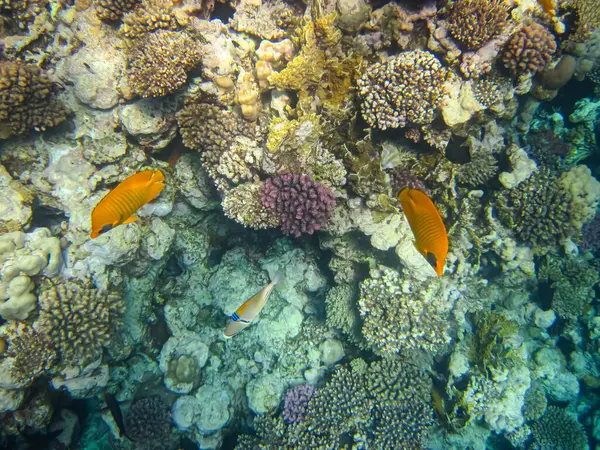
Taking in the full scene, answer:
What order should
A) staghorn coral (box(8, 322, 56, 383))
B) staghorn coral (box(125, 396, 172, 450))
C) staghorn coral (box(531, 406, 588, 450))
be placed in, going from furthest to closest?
staghorn coral (box(531, 406, 588, 450)), staghorn coral (box(125, 396, 172, 450)), staghorn coral (box(8, 322, 56, 383))

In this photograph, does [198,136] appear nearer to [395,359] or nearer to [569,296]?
[395,359]

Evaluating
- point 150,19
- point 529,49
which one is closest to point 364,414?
point 529,49

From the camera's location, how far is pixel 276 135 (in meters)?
3.62

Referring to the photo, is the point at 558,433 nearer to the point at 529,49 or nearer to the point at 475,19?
the point at 529,49

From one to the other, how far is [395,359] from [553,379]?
428 centimetres

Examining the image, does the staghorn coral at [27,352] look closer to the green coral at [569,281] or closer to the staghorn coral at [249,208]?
the staghorn coral at [249,208]

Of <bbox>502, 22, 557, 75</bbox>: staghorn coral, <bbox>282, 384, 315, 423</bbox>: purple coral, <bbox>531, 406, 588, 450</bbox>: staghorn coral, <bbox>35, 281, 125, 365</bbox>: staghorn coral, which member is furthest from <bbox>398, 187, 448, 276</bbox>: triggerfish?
<bbox>531, 406, 588, 450</bbox>: staghorn coral

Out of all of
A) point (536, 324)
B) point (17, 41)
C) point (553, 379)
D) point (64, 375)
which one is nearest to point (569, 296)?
point (536, 324)

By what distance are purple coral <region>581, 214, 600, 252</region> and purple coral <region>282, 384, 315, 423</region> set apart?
581cm

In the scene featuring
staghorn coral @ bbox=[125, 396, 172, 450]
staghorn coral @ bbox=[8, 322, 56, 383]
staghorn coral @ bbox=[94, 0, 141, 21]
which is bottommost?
staghorn coral @ bbox=[125, 396, 172, 450]

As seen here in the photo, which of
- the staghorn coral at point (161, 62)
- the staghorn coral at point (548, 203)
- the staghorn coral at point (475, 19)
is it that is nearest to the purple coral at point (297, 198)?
the staghorn coral at point (161, 62)

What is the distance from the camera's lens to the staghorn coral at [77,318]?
3.81 metres

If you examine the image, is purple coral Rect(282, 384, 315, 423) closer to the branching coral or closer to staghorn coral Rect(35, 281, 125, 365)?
the branching coral

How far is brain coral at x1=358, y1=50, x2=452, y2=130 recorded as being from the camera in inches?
145
